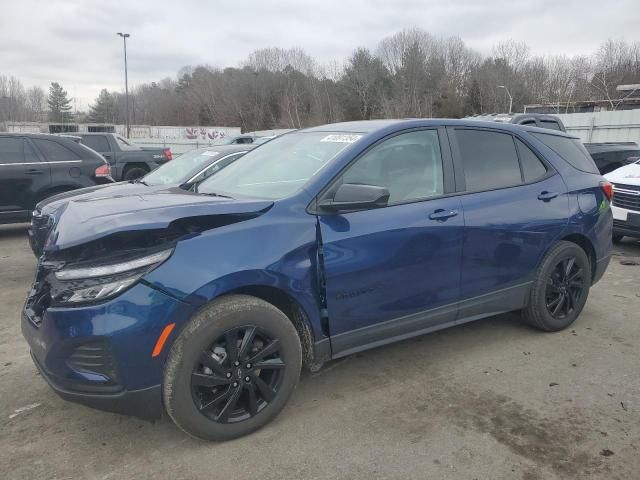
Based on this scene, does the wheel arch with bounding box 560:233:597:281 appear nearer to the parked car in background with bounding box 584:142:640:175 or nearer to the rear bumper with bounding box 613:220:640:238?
the rear bumper with bounding box 613:220:640:238

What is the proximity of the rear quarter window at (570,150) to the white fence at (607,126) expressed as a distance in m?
21.0

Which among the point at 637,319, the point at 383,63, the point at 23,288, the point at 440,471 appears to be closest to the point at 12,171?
the point at 23,288

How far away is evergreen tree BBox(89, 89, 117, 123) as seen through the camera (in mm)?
99750

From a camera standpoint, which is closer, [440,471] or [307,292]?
[440,471]

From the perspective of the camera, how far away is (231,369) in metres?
2.72

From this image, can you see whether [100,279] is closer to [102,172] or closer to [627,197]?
[102,172]

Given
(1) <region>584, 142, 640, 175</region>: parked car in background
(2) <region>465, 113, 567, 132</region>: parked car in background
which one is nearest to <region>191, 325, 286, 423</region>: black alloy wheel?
(2) <region>465, 113, 567, 132</region>: parked car in background

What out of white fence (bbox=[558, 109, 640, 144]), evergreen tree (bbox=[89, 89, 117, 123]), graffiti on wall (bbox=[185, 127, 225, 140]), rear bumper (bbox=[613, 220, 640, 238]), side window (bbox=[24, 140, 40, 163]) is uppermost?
evergreen tree (bbox=[89, 89, 117, 123])

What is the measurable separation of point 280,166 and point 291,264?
996mm

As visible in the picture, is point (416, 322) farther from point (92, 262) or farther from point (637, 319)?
point (637, 319)

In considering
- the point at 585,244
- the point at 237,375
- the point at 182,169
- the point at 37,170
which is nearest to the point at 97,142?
the point at 37,170

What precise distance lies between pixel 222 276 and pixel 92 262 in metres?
0.62

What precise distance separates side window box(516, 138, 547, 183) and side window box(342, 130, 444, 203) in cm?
92

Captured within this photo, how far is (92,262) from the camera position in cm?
253
